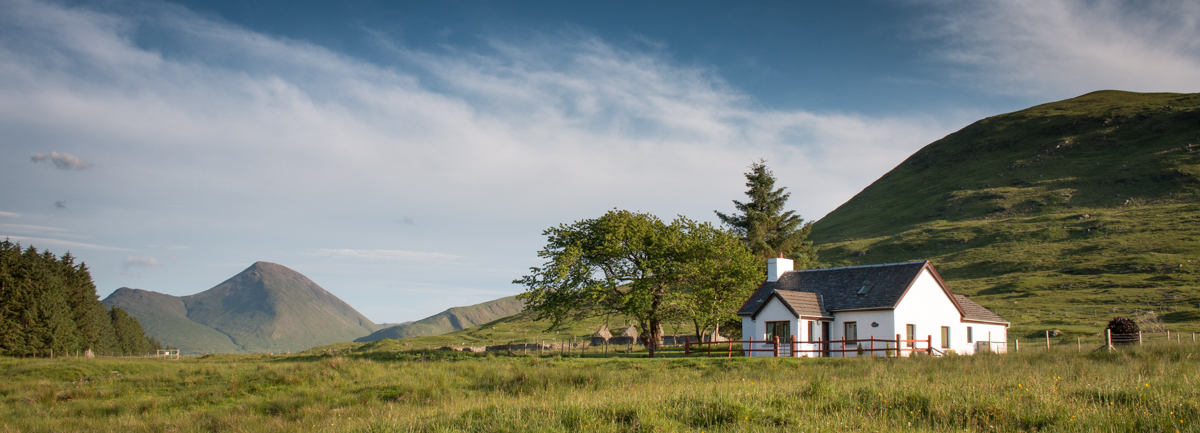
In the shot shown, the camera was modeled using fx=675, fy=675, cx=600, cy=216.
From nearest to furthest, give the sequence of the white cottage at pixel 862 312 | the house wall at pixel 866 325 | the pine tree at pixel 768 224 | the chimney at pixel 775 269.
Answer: the house wall at pixel 866 325
the white cottage at pixel 862 312
the chimney at pixel 775 269
the pine tree at pixel 768 224

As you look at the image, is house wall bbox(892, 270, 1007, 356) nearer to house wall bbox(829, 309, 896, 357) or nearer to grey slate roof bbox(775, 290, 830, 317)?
house wall bbox(829, 309, 896, 357)

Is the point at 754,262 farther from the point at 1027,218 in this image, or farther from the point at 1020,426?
the point at 1027,218

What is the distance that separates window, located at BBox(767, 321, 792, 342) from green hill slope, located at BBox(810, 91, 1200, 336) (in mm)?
27449

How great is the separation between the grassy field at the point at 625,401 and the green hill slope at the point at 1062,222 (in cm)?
4738

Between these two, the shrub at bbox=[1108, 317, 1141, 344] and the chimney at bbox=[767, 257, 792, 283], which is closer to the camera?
the shrub at bbox=[1108, 317, 1141, 344]

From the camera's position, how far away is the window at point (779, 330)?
1545 inches

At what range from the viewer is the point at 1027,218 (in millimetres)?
131375

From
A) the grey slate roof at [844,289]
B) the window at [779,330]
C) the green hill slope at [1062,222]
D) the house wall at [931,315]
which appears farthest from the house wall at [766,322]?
the green hill slope at [1062,222]

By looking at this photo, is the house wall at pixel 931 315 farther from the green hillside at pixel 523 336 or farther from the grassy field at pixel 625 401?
the green hillside at pixel 523 336

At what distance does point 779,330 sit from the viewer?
39.8 meters

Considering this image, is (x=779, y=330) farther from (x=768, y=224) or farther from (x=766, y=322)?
(x=768, y=224)

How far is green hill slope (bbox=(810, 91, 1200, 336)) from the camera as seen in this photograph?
75625 millimetres

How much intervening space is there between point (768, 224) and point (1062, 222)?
8891 centimetres

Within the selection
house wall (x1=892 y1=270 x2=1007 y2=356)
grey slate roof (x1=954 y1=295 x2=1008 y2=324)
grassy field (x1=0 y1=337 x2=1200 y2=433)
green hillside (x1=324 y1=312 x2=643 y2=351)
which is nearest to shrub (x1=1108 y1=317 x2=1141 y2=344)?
grey slate roof (x1=954 y1=295 x2=1008 y2=324)
